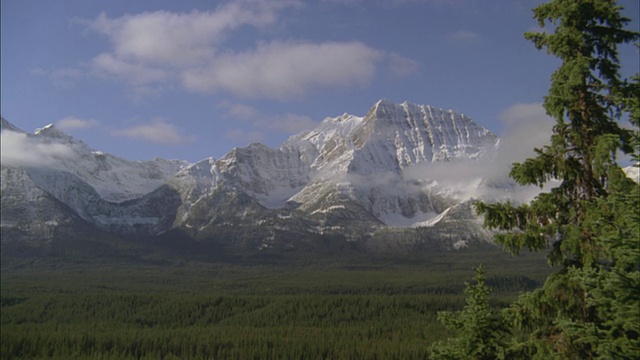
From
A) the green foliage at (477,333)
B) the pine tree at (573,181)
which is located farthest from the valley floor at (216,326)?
the pine tree at (573,181)

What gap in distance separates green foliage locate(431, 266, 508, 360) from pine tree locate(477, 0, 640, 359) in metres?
0.90

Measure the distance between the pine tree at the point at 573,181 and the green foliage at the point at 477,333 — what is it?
0.90 meters

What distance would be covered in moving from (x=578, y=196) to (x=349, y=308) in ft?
518

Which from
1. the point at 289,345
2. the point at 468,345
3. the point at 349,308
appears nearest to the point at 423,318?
the point at 349,308

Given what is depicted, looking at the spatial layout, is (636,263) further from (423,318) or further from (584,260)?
(423,318)

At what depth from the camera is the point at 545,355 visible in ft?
47.9

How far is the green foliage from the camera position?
16297 mm

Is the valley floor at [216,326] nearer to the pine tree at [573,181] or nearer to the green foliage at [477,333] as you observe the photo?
the green foliage at [477,333]

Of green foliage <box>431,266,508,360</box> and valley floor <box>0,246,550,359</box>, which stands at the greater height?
green foliage <box>431,266,508,360</box>

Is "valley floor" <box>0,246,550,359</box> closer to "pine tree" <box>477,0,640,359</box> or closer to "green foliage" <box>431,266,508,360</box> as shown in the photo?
"green foliage" <box>431,266,508,360</box>

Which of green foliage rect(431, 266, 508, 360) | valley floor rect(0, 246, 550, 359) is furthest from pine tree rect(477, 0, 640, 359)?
valley floor rect(0, 246, 550, 359)

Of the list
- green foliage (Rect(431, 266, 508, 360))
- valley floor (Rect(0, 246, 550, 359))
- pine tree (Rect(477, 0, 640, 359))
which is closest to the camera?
pine tree (Rect(477, 0, 640, 359))

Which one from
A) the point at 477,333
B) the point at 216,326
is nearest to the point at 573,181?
the point at 477,333

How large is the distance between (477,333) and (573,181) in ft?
17.0
